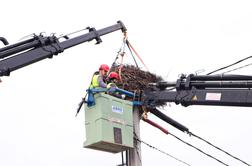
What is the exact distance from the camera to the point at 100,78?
13.4m

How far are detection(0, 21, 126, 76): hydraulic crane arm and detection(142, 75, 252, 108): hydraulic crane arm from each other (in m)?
2.08

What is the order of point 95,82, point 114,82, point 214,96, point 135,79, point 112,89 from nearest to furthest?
point 214,96 → point 112,89 → point 95,82 → point 114,82 → point 135,79

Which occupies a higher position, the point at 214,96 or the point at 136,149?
the point at 214,96

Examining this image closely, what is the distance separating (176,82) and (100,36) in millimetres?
2803

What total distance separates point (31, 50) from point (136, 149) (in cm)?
304

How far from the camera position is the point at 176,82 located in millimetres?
13430

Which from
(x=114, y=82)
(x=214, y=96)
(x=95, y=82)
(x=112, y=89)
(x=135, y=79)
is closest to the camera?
(x=214, y=96)

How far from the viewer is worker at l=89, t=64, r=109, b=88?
13.2 meters

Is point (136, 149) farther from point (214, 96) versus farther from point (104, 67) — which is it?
point (214, 96)

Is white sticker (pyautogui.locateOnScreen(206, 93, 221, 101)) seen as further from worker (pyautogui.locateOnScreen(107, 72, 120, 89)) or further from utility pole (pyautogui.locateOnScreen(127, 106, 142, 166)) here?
worker (pyautogui.locateOnScreen(107, 72, 120, 89))

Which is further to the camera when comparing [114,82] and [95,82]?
[114,82]

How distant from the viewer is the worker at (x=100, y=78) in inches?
521

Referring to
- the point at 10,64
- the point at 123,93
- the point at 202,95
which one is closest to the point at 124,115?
the point at 123,93

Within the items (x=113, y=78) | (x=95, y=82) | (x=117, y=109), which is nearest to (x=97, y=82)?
(x=95, y=82)
